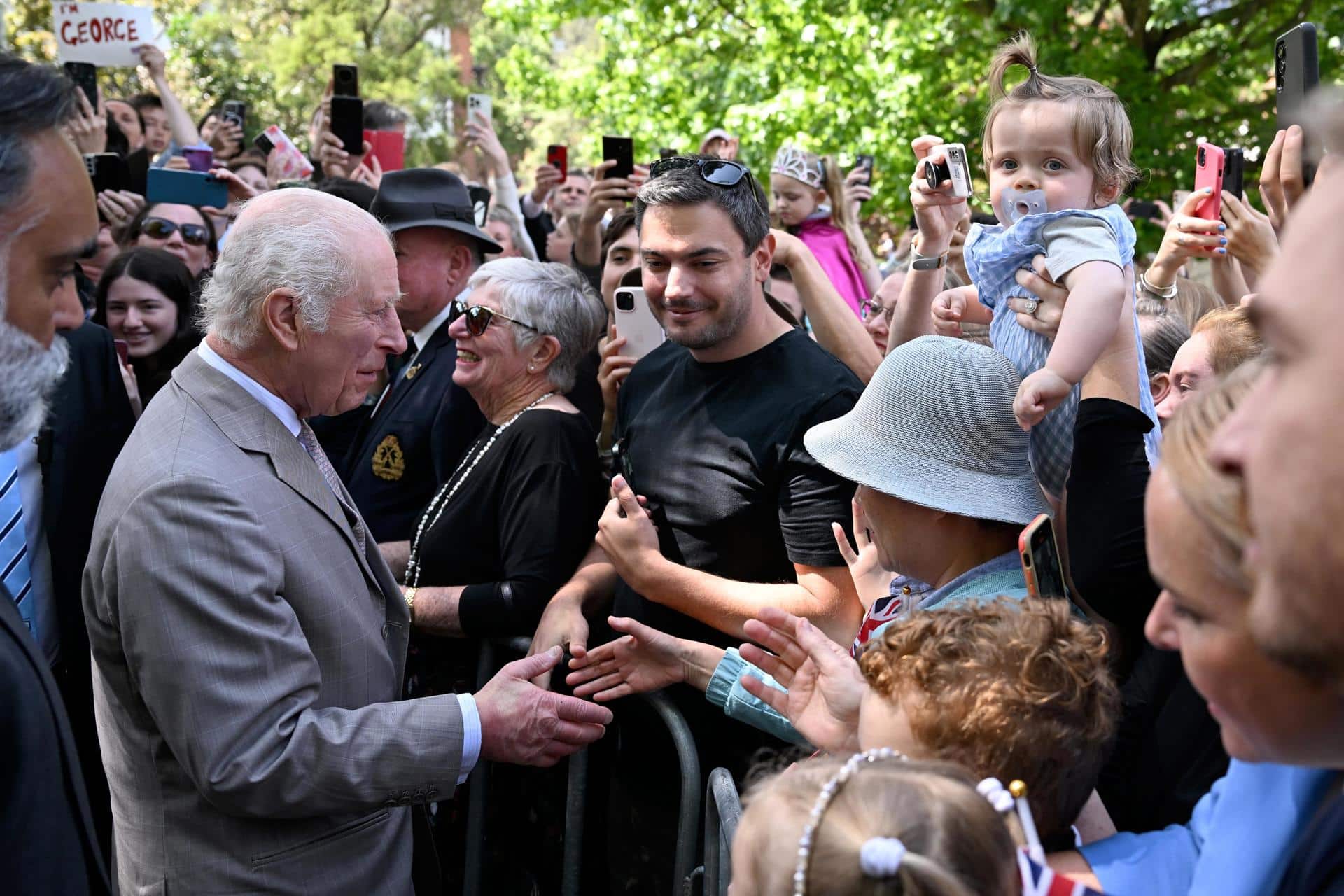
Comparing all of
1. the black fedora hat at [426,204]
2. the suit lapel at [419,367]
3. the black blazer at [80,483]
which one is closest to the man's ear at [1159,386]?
the suit lapel at [419,367]

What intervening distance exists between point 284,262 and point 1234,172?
114 inches

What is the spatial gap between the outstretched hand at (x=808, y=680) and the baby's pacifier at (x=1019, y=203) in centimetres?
125

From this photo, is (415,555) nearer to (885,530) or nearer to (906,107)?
(885,530)

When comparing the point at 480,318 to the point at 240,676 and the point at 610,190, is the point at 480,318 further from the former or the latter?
the point at 610,190

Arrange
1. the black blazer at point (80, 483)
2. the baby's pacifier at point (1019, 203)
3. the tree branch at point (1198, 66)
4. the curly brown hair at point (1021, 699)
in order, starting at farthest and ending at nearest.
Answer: the tree branch at point (1198, 66) → the black blazer at point (80, 483) → the baby's pacifier at point (1019, 203) → the curly brown hair at point (1021, 699)

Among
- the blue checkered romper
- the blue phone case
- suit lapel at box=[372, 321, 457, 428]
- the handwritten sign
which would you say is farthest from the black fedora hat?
the handwritten sign

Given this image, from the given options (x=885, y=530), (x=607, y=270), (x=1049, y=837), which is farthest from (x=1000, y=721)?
(x=607, y=270)

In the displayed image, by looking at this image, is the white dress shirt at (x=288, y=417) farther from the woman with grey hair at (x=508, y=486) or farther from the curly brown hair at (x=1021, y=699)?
the curly brown hair at (x=1021, y=699)

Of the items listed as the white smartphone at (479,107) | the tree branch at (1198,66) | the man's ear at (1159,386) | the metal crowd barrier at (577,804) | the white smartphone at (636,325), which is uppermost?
the tree branch at (1198,66)

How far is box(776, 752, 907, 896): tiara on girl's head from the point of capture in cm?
130

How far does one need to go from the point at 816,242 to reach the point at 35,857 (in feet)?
17.6

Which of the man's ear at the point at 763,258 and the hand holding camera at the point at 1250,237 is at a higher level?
the hand holding camera at the point at 1250,237

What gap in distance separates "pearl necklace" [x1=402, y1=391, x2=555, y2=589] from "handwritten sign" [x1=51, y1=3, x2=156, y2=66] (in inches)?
218

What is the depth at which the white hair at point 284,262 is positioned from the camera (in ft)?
8.67
